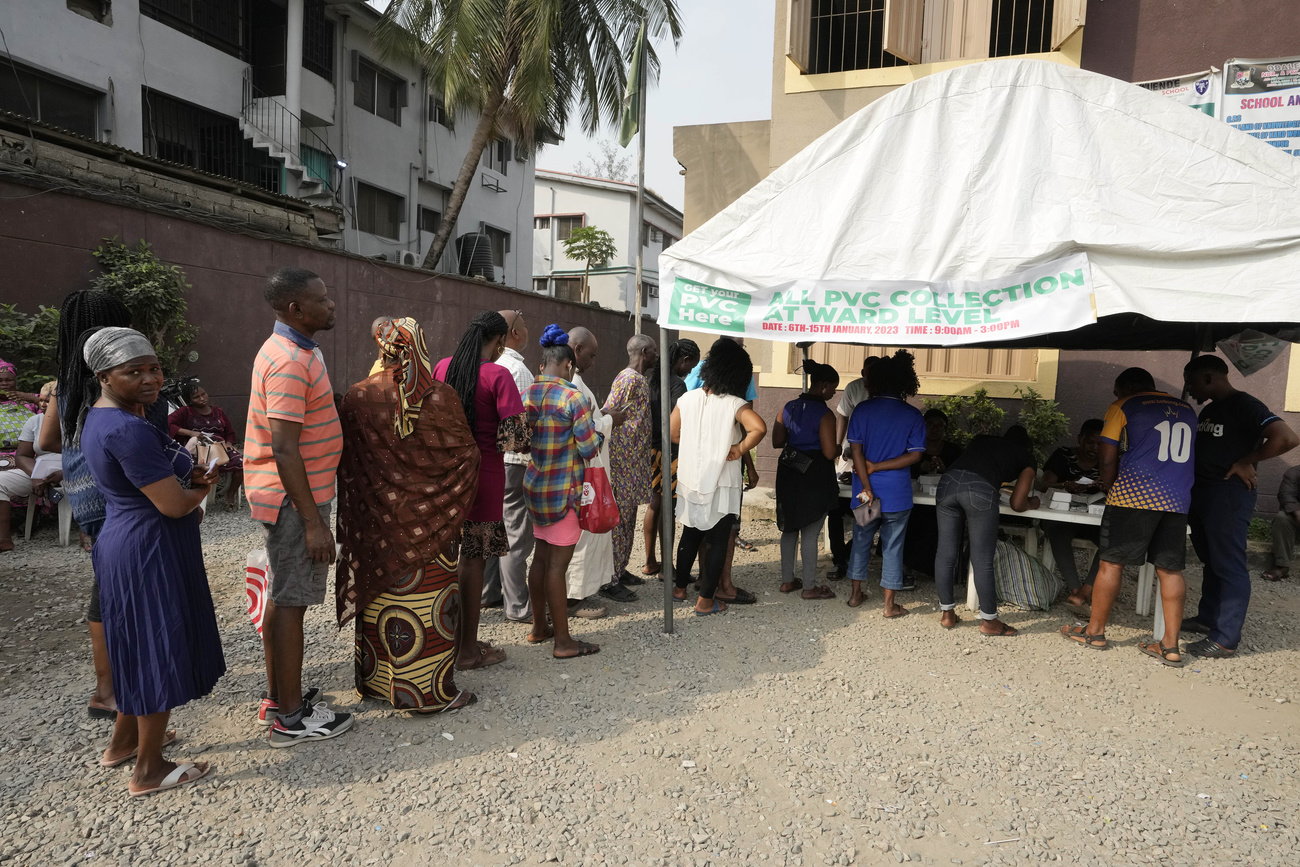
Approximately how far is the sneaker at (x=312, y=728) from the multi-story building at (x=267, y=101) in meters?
9.90

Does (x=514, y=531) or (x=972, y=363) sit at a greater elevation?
(x=972, y=363)

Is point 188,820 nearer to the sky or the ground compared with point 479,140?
nearer to the ground

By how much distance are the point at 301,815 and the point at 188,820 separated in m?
0.37

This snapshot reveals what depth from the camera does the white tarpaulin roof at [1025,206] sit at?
3270 mm

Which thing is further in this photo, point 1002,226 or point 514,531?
point 514,531

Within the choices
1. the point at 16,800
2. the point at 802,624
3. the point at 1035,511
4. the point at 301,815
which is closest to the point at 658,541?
the point at 802,624

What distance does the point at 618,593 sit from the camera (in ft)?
16.3

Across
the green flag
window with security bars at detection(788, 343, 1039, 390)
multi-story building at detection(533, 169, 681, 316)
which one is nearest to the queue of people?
window with security bars at detection(788, 343, 1039, 390)

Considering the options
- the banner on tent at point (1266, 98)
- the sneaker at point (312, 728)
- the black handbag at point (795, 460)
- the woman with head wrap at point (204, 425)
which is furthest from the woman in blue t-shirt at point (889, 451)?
the banner on tent at point (1266, 98)

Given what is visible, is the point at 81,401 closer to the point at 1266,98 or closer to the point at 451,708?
the point at 451,708

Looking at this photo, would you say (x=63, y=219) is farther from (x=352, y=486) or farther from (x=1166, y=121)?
(x=1166, y=121)

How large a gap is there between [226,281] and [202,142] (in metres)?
6.59

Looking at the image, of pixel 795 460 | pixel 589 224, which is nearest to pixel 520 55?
pixel 795 460

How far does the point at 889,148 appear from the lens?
12.7ft
